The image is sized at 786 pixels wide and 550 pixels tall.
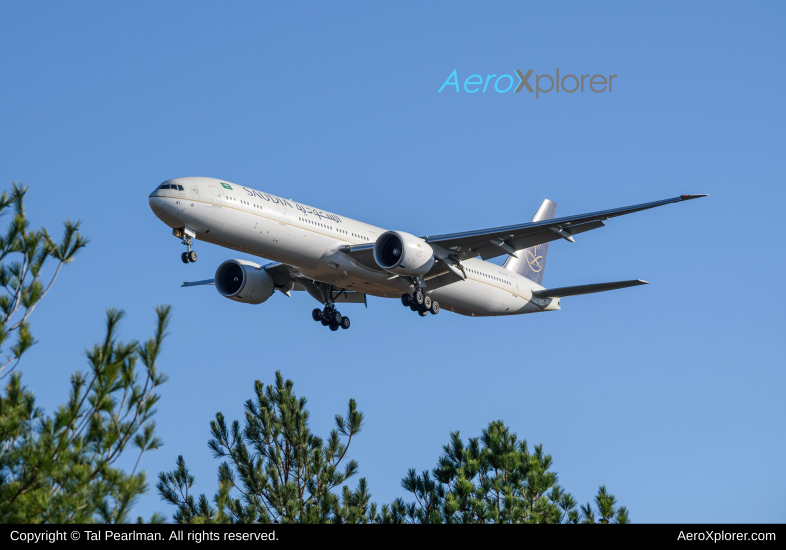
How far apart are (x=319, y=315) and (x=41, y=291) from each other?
2231 centimetres

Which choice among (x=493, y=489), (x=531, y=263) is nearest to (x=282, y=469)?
(x=493, y=489)

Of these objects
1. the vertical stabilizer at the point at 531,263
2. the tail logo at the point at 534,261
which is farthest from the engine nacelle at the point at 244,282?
the tail logo at the point at 534,261

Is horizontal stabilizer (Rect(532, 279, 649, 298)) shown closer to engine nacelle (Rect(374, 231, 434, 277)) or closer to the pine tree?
engine nacelle (Rect(374, 231, 434, 277))

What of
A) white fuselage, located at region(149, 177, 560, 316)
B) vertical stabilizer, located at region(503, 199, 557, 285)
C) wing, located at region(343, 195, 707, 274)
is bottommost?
white fuselage, located at region(149, 177, 560, 316)

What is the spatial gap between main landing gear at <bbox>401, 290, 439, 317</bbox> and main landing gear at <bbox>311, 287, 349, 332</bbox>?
3.27m

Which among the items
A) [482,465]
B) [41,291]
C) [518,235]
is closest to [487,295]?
[518,235]

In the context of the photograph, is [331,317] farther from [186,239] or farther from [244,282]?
[186,239]

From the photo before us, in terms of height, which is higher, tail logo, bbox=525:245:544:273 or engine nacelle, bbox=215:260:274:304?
tail logo, bbox=525:245:544:273

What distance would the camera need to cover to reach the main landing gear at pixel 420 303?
105ft

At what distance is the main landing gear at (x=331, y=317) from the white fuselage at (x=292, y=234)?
1.99 m

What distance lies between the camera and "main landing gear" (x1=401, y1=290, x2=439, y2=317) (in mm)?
32156
